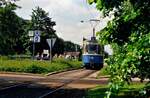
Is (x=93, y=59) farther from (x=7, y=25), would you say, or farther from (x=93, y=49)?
(x=7, y=25)

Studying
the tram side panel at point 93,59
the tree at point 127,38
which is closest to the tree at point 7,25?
the tram side panel at point 93,59

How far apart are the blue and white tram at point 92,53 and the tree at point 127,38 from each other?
43772 mm

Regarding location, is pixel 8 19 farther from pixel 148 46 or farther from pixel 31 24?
pixel 31 24

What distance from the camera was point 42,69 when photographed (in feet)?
152

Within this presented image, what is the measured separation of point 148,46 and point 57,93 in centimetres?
1531

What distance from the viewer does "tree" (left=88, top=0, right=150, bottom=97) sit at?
927 cm

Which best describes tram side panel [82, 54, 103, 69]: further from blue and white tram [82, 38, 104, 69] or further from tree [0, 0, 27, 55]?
tree [0, 0, 27, 55]

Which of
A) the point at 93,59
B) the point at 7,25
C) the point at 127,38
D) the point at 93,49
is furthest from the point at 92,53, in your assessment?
the point at 127,38

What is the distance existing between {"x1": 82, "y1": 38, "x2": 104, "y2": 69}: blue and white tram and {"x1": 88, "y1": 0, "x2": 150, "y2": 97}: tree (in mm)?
43772

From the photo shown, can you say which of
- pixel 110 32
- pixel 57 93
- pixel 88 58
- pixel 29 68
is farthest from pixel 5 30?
pixel 110 32

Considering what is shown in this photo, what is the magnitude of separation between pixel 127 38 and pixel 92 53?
4570 centimetres

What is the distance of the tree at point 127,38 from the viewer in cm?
927

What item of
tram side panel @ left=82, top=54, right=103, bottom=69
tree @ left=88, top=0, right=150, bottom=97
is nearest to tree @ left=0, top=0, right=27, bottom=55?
tram side panel @ left=82, top=54, right=103, bottom=69

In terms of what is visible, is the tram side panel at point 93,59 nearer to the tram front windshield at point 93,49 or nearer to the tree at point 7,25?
the tram front windshield at point 93,49
